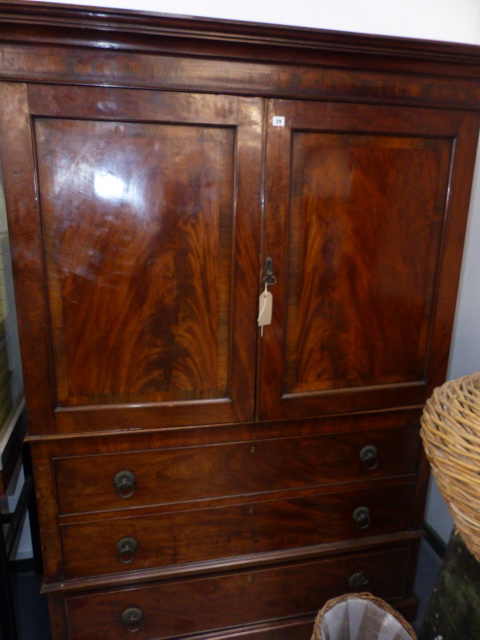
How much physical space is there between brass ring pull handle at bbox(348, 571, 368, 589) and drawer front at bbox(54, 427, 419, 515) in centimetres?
32

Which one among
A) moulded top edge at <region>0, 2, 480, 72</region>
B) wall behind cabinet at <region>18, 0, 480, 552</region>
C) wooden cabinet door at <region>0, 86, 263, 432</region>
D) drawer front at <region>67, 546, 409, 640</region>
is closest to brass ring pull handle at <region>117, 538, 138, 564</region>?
drawer front at <region>67, 546, 409, 640</region>

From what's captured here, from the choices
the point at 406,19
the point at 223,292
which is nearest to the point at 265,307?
the point at 223,292

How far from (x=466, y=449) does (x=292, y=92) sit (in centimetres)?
81

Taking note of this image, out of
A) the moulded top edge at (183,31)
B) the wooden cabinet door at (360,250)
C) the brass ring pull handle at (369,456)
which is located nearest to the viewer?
the moulded top edge at (183,31)

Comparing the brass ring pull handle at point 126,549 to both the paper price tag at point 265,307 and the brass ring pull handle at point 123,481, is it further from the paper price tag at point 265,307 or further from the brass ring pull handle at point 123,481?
the paper price tag at point 265,307

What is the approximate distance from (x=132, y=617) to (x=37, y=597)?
24.4 inches

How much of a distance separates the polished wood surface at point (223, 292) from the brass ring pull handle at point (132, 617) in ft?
0.10

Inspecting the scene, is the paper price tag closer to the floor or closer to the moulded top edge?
the moulded top edge

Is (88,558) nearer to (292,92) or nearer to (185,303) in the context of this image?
(185,303)

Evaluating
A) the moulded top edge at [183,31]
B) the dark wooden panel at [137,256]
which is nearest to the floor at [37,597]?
the dark wooden panel at [137,256]

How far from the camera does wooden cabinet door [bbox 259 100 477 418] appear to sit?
109 centimetres

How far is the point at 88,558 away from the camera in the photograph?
47.6 inches

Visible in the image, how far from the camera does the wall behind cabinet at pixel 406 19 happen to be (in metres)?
1.38

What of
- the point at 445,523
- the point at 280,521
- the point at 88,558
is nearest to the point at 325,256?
the point at 280,521
